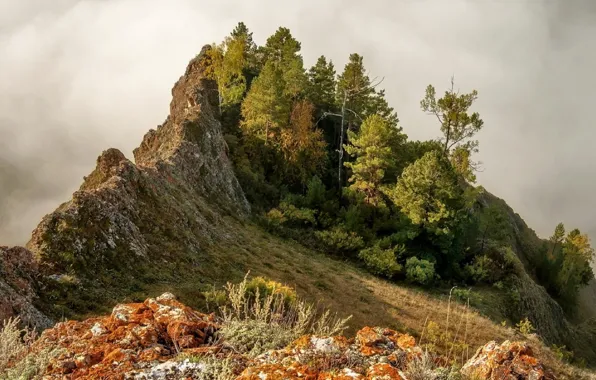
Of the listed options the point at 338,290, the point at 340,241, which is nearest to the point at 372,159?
the point at 340,241

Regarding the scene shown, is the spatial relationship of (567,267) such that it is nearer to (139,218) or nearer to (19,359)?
(139,218)

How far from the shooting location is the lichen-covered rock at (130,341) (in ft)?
23.2

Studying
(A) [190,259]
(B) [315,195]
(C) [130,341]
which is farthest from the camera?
(B) [315,195]

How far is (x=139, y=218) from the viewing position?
72.7 feet

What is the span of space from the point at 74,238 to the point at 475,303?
29633 mm

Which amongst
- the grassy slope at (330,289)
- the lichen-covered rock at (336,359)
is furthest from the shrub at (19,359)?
the grassy slope at (330,289)

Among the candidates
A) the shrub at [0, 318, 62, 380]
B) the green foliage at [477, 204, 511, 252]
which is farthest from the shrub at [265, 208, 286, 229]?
the shrub at [0, 318, 62, 380]

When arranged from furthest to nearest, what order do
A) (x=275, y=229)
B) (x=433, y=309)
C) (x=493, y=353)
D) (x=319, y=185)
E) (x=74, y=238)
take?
1. (x=319, y=185)
2. (x=275, y=229)
3. (x=433, y=309)
4. (x=74, y=238)
5. (x=493, y=353)

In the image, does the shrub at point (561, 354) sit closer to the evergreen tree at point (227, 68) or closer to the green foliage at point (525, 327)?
the green foliage at point (525, 327)

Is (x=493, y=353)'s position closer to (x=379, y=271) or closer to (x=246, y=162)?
(x=379, y=271)

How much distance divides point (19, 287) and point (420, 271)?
28.5 m

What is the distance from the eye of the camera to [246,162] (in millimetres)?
45500

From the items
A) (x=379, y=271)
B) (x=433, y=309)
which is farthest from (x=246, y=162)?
(x=433, y=309)

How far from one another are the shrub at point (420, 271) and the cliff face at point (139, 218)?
1432 centimetres
